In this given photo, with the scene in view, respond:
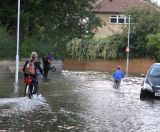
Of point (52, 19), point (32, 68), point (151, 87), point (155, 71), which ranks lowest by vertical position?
point (151, 87)

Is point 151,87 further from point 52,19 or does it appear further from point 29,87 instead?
point 52,19

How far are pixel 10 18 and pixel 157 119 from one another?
79.3 feet

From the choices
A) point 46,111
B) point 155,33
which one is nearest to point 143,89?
point 46,111

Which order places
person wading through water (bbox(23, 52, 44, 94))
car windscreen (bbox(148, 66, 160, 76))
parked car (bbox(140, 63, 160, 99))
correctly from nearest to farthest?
1. person wading through water (bbox(23, 52, 44, 94))
2. parked car (bbox(140, 63, 160, 99))
3. car windscreen (bbox(148, 66, 160, 76))

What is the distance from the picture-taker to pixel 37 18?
40.1 m

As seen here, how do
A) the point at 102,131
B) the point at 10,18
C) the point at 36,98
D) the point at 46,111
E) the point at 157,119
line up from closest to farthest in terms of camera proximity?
1. the point at 102,131
2. the point at 157,119
3. the point at 46,111
4. the point at 36,98
5. the point at 10,18

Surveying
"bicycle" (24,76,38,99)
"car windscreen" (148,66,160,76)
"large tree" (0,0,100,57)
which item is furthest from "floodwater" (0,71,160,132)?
"large tree" (0,0,100,57)

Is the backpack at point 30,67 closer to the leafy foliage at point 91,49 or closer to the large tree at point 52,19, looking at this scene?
the large tree at point 52,19

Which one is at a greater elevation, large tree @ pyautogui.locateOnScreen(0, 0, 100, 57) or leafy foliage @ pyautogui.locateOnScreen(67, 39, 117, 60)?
large tree @ pyautogui.locateOnScreen(0, 0, 100, 57)

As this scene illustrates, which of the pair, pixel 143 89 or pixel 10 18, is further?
pixel 10 18

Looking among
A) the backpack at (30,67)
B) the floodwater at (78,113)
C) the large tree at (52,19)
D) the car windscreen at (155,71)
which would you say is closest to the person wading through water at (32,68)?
the backpack at (30,67)

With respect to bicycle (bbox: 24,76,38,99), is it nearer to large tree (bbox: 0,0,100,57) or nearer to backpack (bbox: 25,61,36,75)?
backpack (bbox: 25,61,36,75)

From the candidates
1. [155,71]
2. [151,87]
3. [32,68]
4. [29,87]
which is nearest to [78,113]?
[32,68]

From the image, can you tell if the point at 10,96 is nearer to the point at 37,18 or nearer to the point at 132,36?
the point at 37,18
